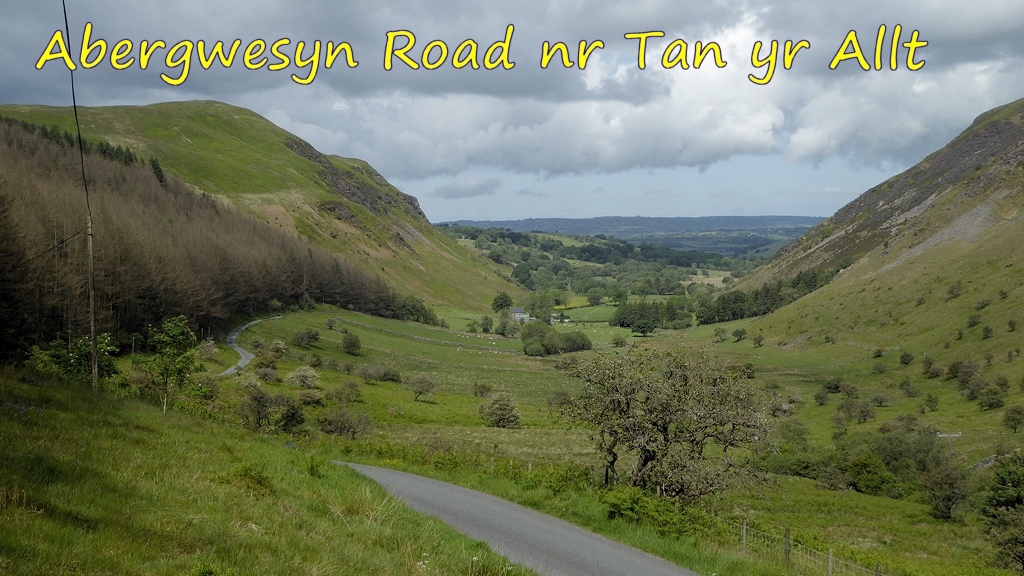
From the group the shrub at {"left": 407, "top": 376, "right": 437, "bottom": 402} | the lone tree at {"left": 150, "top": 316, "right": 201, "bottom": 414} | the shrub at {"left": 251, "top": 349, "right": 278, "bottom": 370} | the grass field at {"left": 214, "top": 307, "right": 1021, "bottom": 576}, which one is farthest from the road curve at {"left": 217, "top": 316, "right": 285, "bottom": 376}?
the lone tree at {"left": 150, "top": 316, "right": 201, "bottom": 414}

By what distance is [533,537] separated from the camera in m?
15.1

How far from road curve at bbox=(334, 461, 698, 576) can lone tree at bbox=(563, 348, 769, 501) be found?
480 centimetres

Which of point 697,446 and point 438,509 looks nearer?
point 438,509

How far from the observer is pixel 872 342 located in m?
131

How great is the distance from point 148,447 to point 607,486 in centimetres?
1413

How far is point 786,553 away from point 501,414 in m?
54.4

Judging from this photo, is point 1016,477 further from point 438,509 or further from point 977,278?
point 977,278

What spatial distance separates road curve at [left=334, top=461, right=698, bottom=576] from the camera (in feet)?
43.1

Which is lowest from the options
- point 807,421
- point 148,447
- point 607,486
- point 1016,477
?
point 807,421

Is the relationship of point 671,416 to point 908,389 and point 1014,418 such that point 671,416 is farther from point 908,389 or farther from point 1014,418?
point 908,389

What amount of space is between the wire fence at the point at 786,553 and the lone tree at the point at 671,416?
2.07 meters

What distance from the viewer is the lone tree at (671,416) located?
2114 centimetres

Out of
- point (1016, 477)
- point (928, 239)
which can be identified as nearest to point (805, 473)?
point (1016, 477)

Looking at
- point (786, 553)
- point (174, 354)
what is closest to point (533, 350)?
point (174, 354)
